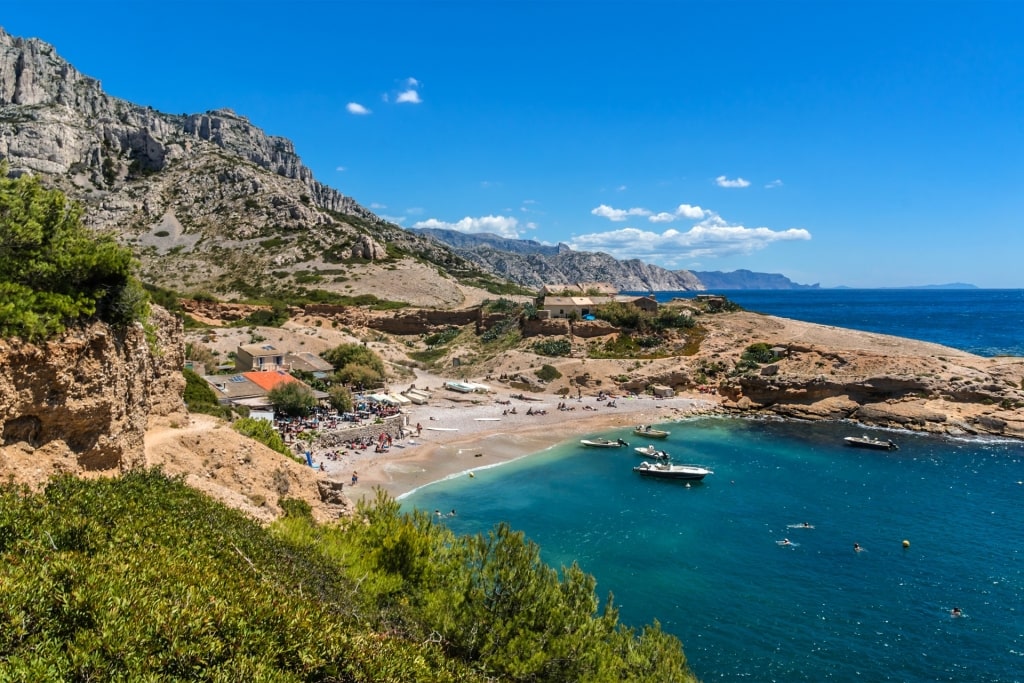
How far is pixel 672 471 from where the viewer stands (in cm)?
3484

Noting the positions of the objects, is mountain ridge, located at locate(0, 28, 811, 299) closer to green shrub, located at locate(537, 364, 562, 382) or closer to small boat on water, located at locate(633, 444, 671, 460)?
green shrub, located at locate(537, 364, 562, 382)

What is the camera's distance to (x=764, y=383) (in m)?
52.9

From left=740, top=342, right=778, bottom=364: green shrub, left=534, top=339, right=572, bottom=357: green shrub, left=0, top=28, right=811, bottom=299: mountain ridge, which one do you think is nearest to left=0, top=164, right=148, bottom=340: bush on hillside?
left=534, top=339, right=572, bottom=357: green shrub

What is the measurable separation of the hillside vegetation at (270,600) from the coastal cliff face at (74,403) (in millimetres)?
1024

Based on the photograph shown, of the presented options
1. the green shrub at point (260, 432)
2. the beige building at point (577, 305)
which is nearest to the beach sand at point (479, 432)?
the green shrub at point (260, 432)

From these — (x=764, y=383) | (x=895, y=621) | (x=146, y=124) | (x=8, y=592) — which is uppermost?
(x=146, y=124)

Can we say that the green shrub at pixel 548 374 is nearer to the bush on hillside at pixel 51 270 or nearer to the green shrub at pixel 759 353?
the green shrub at pixel 759 353

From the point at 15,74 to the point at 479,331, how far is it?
102 metres

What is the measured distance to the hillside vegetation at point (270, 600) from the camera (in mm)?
5535

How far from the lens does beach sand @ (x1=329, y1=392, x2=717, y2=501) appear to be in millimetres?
34250

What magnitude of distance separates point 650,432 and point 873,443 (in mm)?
15262

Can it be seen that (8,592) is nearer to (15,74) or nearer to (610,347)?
(610,347)

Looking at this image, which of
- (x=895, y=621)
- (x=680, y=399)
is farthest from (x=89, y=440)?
(x=680, y=399)

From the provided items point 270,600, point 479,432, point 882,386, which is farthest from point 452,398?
point 270,600
